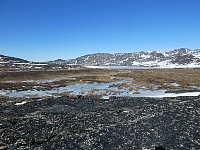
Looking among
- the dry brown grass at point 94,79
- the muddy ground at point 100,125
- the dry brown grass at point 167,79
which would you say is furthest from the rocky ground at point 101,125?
the dry brown grass at point 167,79

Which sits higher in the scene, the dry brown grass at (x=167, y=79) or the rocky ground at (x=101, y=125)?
the rocky ground at (x=101, y=125)

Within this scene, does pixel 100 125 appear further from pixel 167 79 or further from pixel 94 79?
pixel 167 79

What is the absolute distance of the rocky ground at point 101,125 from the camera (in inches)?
1101

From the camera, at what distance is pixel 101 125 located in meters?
35.3

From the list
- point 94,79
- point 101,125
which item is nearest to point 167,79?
point 94,79

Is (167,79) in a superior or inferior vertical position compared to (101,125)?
inferior

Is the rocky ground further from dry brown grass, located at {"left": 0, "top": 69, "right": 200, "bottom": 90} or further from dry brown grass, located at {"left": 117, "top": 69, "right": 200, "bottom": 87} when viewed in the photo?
dry brown grass, located at {"left": 117, "top": 69, "right": 200, "bottom": 87}

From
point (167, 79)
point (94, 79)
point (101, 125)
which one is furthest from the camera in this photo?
point (94, 79)

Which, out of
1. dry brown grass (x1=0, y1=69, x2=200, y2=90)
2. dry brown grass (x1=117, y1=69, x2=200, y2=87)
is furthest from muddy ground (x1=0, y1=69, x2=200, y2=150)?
dry brown grass (x1=117, y1=69, x2=200, y2=87)

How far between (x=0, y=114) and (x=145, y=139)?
78.5 ft

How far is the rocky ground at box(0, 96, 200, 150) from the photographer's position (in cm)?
2795

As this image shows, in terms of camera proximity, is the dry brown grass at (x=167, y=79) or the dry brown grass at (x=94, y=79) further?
the dry brown grass at (x=167, y=79)

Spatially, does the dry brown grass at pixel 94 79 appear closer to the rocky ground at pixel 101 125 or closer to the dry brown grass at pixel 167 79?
the dry brown grass at pixel 167 79

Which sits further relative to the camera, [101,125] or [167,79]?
[167,79]
